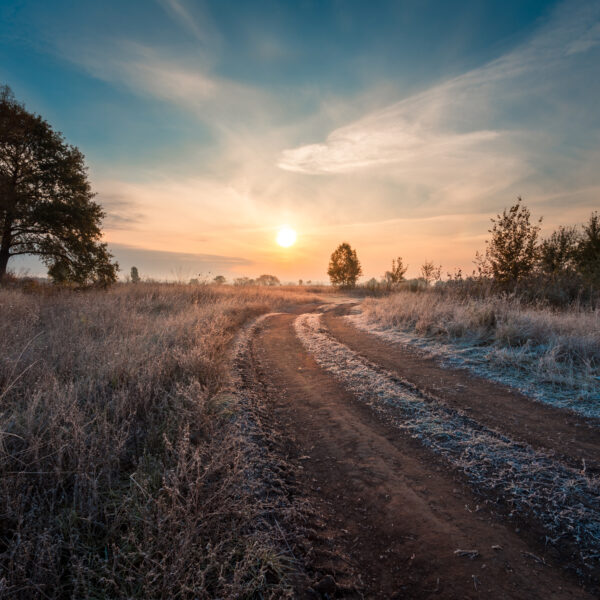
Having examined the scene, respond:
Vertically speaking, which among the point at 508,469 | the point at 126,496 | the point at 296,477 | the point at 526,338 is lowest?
Result: the point at 296,477

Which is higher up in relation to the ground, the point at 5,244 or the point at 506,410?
the point at 5,244

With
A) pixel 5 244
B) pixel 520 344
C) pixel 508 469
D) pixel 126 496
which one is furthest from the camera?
pixel 5 244

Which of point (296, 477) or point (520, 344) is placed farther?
point (520, 344)

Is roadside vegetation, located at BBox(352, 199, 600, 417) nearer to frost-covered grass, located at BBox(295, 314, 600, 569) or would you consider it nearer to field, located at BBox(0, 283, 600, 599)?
field, located at BBox(0, 283, 600, 599)

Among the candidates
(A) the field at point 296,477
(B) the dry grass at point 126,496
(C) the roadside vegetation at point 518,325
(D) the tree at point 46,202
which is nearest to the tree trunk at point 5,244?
(D) the tree at point 46,202

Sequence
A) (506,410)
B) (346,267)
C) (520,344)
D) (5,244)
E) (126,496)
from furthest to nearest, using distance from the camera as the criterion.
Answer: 1. (346,267)
2. (5,244)
3. (520,344)
4. (506,410)
5. (126,496)

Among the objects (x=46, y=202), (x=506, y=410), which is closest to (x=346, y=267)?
(x=46, y=202)

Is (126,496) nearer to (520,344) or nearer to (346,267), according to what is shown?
(520,344)

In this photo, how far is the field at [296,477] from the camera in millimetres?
2039

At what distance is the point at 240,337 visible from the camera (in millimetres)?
10672

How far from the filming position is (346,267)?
48.6 metres

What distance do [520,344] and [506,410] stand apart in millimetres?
3844

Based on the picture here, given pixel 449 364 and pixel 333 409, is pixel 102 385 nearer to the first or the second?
pixel 333 409

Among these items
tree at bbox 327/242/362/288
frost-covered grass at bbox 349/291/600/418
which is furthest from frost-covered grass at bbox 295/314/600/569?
tree at bbox 327/242/362/288
